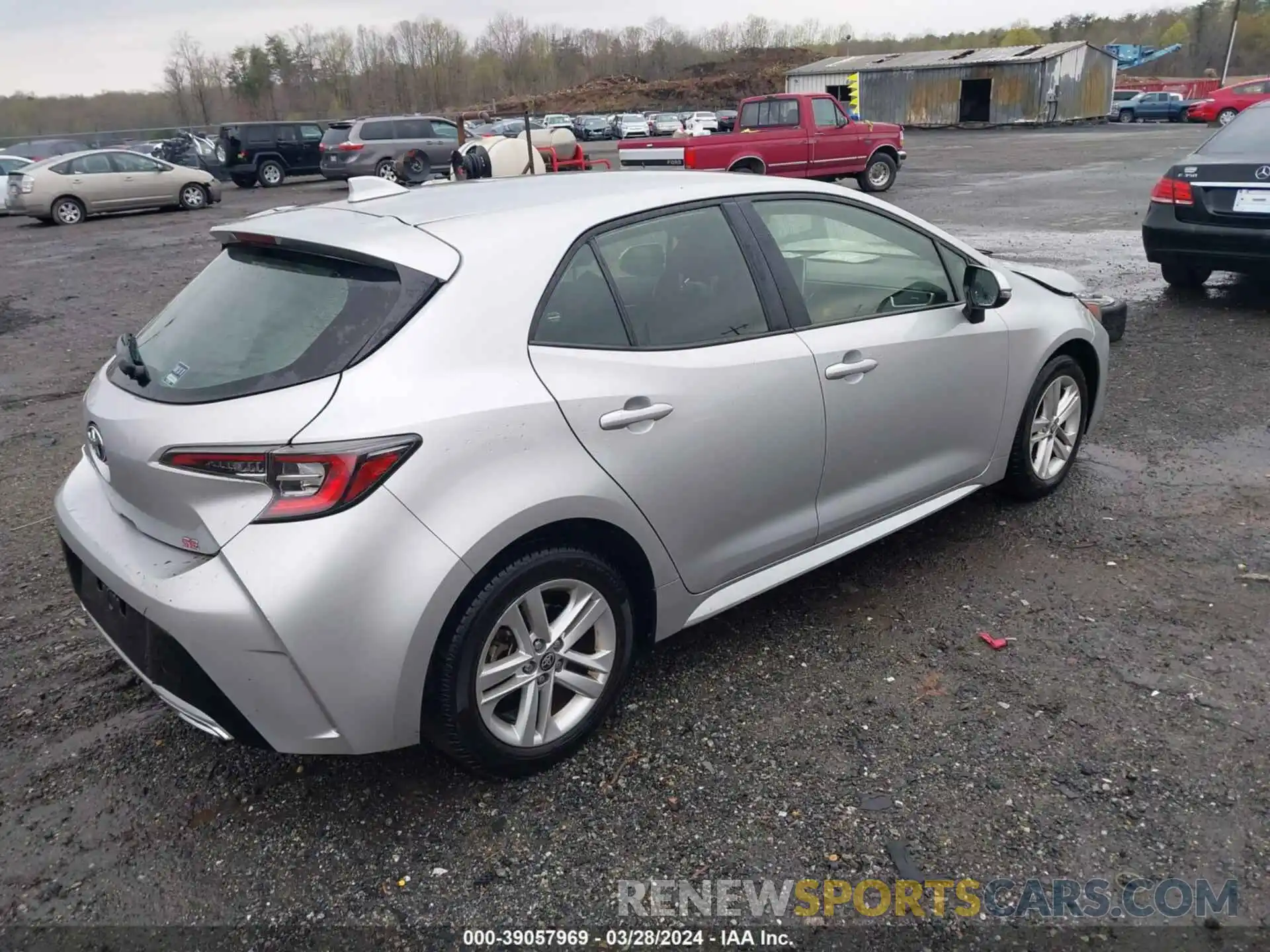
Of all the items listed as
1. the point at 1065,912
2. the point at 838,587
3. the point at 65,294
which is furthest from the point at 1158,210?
the point at 65,294

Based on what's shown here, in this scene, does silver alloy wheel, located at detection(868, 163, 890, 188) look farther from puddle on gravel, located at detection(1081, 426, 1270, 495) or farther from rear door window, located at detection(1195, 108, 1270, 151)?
puddle on gravel, located at detection(1081, 426, 1270, 495)

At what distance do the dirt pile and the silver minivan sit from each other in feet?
152

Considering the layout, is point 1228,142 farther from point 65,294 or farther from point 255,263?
point 65,294

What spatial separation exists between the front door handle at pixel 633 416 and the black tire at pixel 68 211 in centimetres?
2169

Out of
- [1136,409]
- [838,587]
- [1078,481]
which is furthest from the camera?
[1136,409]

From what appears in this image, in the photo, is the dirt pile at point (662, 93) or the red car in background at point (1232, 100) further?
the dirt pile at point (662, 93)

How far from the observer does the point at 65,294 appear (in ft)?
37.8

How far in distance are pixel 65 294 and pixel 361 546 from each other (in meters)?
11.4

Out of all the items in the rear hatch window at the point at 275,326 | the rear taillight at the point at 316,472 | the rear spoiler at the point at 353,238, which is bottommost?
the rear taillight at the point at 316,472

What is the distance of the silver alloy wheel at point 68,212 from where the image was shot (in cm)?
2003

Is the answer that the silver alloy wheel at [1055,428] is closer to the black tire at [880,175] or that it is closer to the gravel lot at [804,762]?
the gravel lot at [804,762]

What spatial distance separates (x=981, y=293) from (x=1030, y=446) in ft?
3.03

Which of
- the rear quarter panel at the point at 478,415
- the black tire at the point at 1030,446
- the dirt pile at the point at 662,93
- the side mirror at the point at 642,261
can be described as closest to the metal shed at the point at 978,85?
the dirt pile at the point at 662,93

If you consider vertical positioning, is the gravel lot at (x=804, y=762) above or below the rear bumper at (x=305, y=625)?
below
